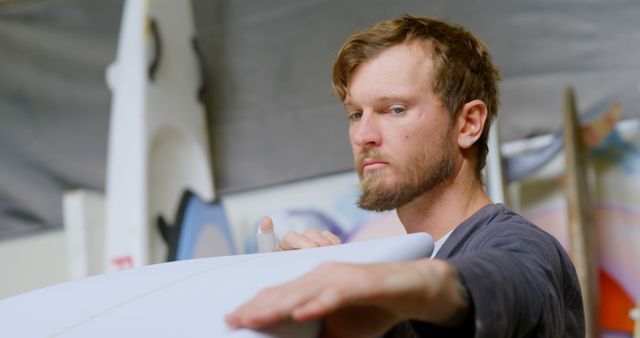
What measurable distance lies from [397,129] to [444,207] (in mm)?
117

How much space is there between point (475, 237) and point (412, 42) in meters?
0.29

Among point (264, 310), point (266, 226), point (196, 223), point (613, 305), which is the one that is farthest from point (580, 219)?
point (264, 310)

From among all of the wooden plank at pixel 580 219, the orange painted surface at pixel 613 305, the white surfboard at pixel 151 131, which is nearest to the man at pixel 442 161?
the wooden plank at pixel 580 219

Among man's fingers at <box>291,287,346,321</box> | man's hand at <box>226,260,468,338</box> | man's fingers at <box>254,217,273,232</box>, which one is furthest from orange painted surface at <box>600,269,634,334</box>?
man's fingers at <box>291,287,346,321</box>

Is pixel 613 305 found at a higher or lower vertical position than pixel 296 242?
lower

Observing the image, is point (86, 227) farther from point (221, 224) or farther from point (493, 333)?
point (493, 333)

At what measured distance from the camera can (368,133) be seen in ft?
3.42

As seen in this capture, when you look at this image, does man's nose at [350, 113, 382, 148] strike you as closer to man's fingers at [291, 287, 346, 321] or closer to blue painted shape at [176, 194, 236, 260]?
man's fingers at [291, 287, 346, 321]

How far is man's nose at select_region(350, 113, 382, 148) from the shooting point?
1.04 m

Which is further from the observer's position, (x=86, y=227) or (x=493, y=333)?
(x=86, y=227)

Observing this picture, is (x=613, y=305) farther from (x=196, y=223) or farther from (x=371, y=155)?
(x=371, y=155)

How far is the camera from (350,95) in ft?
3.55

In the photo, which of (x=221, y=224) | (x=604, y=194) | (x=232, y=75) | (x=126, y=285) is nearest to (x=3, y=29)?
(x=232, y=75)

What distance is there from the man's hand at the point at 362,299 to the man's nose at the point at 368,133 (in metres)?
0.41
